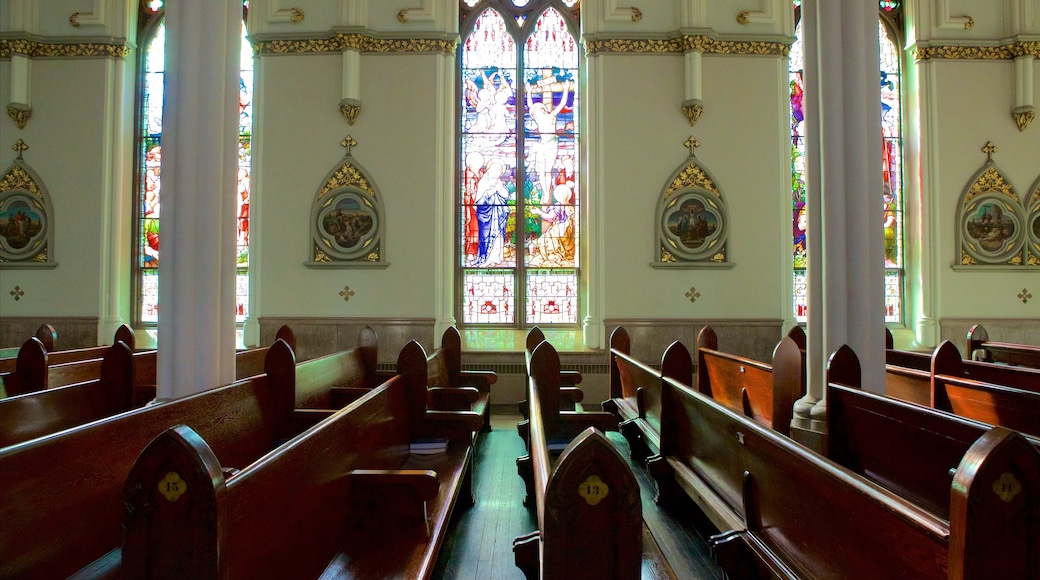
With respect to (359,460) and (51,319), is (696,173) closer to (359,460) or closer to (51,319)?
(359,460)

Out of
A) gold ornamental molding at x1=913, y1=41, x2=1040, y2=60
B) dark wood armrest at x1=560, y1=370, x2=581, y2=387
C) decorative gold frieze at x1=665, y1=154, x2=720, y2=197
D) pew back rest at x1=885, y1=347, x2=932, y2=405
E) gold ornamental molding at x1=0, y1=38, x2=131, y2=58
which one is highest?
gold ornamental molding at x1=0, y1=38, x2=131, y2=58

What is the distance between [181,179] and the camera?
391 centimetres

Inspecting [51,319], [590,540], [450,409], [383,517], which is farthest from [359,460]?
[51,319]

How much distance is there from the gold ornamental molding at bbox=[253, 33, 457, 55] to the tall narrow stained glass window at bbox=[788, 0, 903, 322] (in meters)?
5.05

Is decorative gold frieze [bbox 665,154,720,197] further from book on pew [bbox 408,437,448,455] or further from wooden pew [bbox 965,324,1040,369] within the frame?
book on pew [bbox 408,437,448,455]

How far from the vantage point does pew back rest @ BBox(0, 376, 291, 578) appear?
1.86 m

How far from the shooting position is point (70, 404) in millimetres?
3736

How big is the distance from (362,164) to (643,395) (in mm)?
5152

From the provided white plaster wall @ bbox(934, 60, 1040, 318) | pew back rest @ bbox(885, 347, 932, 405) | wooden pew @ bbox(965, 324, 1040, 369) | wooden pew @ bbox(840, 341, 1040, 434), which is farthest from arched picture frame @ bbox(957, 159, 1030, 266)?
wooden pew @ bbox(840, 341, 1040, 434)

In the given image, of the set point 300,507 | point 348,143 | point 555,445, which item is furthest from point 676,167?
point 300,507

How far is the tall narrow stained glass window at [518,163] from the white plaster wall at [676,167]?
818mm

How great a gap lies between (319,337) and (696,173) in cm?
545

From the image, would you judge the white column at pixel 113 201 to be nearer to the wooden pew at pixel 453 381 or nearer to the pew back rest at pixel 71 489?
the wooden pew at pixel 453 381

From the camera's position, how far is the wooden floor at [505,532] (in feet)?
10.6
